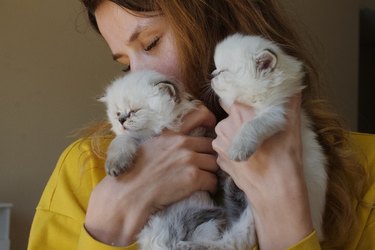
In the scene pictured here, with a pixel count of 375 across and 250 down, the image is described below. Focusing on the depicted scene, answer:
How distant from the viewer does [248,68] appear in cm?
122

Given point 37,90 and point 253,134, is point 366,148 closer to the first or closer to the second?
point 253,134

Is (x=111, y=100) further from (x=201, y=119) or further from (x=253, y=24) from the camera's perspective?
(x=253, y=24)

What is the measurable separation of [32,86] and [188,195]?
186cm

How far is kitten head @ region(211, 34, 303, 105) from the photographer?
3.93 ft

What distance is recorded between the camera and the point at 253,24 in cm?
142

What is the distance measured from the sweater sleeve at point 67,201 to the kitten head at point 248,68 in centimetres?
38

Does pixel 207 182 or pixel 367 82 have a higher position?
pixel 207 182

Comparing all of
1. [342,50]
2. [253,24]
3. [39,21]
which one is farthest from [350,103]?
[253,24]

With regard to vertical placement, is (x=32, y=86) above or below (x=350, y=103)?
above

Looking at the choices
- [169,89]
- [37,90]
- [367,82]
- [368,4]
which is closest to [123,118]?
[169,89]

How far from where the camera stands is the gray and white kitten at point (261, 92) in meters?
1.15

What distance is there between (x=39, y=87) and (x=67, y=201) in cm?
164

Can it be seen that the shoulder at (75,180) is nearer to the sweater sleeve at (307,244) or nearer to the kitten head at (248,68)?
the kitten head at (248,68)

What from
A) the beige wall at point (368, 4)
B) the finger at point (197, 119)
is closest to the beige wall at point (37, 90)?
the finger at point (197, 119)
